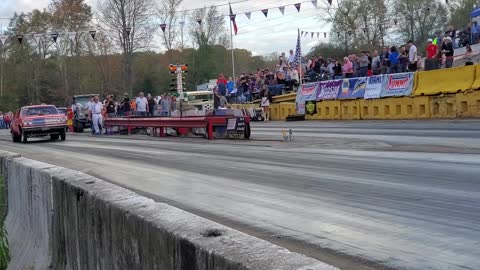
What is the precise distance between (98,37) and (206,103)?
40.8 m

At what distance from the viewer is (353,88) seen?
27203mm

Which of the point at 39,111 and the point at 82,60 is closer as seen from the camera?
the point at 39,111

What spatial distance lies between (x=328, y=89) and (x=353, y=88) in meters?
2.04

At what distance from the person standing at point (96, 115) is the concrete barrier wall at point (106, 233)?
23.7m

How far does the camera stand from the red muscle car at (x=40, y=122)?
2631 cm

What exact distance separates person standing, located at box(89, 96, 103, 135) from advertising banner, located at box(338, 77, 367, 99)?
13.6 meters

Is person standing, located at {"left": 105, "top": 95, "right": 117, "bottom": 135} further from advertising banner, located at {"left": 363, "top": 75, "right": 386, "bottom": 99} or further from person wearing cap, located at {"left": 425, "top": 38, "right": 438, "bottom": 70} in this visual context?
person wearing cap, located at {"left": 425, "top": 38, "right": 438, "bottom": 70}

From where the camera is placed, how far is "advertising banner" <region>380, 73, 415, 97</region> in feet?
77.7

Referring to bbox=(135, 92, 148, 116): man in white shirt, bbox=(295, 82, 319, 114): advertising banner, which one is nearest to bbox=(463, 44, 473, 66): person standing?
bbox=(295, 82, 319, 114): advertising banner

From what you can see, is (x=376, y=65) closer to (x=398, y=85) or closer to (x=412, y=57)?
(x=412, y=57)

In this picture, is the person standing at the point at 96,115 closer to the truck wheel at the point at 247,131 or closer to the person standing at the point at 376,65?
the truck wheel at the point at 247,131

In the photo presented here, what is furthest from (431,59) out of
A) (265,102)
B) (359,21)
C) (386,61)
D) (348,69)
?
(359,21)

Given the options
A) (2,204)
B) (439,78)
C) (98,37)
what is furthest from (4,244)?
(98,37)

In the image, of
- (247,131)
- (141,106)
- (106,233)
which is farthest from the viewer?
(141,106)
